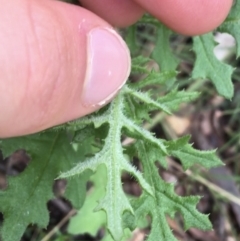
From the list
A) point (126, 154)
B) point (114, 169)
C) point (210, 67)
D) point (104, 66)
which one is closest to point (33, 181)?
point (126, 154)

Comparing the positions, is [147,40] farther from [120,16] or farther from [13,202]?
[13,202]

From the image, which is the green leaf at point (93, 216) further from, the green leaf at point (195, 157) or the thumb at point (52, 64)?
the thumb at point (52, 64)

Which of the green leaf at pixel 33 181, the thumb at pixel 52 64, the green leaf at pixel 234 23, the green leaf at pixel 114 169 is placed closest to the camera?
the thumb at pixel 52 64

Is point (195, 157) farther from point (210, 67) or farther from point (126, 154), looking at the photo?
point (210, 67)

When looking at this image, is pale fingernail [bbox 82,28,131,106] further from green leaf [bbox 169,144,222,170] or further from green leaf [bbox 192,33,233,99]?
green leaf [bbox 192,33,233,99]

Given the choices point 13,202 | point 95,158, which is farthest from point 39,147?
point 95,158

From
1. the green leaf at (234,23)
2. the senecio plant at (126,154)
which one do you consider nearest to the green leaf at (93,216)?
the senecio plant at (126,154)

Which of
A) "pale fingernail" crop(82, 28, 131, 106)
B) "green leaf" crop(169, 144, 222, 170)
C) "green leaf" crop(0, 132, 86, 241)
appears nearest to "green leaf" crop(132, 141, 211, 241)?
"green leaf" crop(169, 144, 222, 170)
